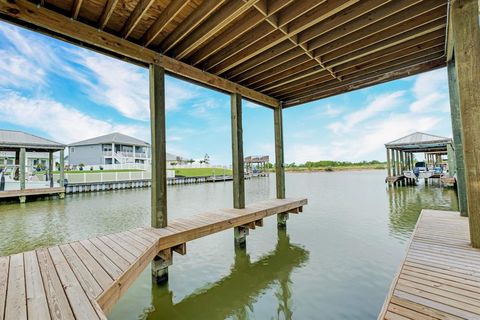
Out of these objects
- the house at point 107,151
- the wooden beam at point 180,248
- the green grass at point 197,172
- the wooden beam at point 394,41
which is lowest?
the wooden beam at point 180,248

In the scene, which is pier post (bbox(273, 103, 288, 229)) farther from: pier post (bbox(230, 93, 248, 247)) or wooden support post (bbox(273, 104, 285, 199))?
pier post (bbox(230, 93, 248, 247))

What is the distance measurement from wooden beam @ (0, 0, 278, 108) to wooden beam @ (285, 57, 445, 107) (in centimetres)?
284

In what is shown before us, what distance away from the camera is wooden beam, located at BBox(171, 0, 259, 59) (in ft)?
8.09

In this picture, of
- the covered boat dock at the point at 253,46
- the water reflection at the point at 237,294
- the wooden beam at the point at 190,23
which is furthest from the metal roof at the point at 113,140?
the water reflection at the point at 237,294

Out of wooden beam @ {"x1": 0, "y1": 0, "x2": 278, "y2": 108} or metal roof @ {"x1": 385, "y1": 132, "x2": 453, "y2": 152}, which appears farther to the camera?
metal roof @ {"x1": 385, "y1": 132, "x2": 453, "y2": 152}

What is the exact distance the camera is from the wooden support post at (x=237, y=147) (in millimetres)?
4750

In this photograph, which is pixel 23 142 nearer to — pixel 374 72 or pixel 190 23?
pixel 190 23

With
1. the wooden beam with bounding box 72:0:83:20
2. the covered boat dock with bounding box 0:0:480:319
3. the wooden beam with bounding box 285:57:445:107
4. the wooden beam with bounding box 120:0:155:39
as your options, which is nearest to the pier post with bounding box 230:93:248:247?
the covered boat dock with bounding box 0:0:480:319

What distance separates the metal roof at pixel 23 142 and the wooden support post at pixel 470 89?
55.2 feet

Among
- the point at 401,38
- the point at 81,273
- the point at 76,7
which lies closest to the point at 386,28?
the point at 401,38

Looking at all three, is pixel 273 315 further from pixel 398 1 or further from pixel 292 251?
pixel 398 1

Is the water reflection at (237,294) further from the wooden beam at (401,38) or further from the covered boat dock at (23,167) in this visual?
the covered boat dock at (23,167)

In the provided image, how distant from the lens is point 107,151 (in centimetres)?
2748

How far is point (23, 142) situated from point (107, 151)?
16.6 metres
